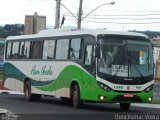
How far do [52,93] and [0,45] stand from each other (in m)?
46.3

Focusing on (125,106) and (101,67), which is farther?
(125,106)

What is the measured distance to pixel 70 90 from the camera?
979 inches

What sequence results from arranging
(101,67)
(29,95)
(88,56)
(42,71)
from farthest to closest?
(29,95)
(42,71)
(88,56)
(101,67)

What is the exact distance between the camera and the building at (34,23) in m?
48.2

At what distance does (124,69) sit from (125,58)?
0.44 meters

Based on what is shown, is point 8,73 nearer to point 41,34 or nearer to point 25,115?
point 41,34

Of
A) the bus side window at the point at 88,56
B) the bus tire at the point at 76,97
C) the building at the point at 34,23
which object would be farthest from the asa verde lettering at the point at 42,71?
the building at the point at 34,23

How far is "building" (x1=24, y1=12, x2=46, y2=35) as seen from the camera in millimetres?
48219

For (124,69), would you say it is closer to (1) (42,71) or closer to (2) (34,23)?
(1) (42,71)

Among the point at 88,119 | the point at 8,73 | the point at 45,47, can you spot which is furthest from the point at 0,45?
the point at 88,119

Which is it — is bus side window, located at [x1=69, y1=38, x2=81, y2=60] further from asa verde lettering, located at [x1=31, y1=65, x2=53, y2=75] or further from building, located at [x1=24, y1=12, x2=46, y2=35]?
building, located at [x1=24, y1=12, x2=46, y2=35]

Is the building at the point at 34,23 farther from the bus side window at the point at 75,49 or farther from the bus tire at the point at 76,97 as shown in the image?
the bus tire at the point at 76,97

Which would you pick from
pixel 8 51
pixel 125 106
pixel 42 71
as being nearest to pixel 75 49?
pixel 125 106

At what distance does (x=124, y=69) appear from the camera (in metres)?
22.8
